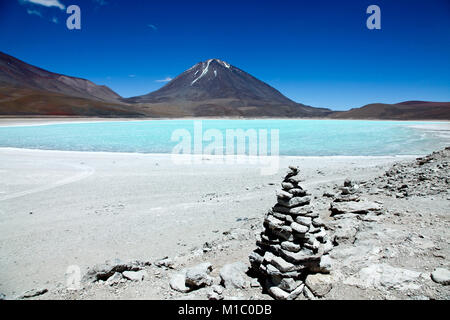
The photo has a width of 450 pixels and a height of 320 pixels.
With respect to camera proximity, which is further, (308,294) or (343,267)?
(343,267)

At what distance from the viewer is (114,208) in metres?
6.43

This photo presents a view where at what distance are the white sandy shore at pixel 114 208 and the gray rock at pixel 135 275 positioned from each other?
798 mm

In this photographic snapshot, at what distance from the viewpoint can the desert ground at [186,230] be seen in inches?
127

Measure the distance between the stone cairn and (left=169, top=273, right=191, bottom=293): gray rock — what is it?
2.79 ft

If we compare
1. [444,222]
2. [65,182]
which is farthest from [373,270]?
[65,182]

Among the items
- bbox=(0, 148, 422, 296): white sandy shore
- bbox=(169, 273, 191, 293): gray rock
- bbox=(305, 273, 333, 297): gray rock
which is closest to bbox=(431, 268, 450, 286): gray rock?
bbox=(305, 273, 333, 297): gray rock

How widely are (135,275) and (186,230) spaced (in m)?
1.85

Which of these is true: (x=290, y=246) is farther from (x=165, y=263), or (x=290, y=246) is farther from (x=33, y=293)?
(x=33, y=293)

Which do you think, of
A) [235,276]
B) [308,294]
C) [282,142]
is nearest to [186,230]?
[235,276]

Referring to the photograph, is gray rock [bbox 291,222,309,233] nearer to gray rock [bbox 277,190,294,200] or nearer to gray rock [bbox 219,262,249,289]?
gray rock [bbox 277,190,294,200]

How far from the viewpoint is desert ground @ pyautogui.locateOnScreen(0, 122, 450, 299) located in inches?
127

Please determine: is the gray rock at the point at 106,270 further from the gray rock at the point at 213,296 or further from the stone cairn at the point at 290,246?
the stone cairn at the point at 290,246

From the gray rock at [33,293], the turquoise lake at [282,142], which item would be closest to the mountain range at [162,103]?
the turquoise lake at [282,142]

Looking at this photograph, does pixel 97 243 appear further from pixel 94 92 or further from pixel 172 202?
pixel 94 92
